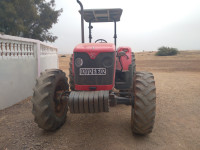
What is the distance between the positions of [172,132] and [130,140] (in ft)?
2.97

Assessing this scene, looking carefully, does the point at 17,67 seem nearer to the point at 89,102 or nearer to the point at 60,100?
the point at 60,100

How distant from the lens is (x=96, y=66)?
10.6ft

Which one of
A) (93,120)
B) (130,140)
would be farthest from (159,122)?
(93,120)

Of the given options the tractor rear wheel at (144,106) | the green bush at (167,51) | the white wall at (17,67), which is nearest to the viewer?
the tractor rear wheel at (144,106)

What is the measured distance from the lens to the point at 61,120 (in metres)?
3.34

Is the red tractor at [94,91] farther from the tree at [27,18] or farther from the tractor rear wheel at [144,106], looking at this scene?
the tree at [27,18]

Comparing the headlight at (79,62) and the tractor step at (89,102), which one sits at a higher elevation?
the headlight at (79,62)

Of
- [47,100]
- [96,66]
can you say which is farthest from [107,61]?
[47,100]

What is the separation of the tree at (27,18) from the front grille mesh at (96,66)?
15.7 meters

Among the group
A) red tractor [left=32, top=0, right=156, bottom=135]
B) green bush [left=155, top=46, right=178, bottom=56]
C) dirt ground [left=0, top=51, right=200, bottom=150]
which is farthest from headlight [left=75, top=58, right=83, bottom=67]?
green bush [left=155, top=46, right=178, bottom=56]

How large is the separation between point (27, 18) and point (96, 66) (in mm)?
17876

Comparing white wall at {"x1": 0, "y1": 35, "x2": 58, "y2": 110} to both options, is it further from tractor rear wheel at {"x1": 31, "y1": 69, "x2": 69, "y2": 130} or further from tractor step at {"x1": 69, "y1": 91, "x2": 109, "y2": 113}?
tractor step at {"x1": 69, "y1": 91, "x2": 109, "y2": 113}

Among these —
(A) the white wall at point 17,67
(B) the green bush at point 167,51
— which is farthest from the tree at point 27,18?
(B) the green bush at point 167,51

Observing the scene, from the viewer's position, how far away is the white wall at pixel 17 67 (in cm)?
446
